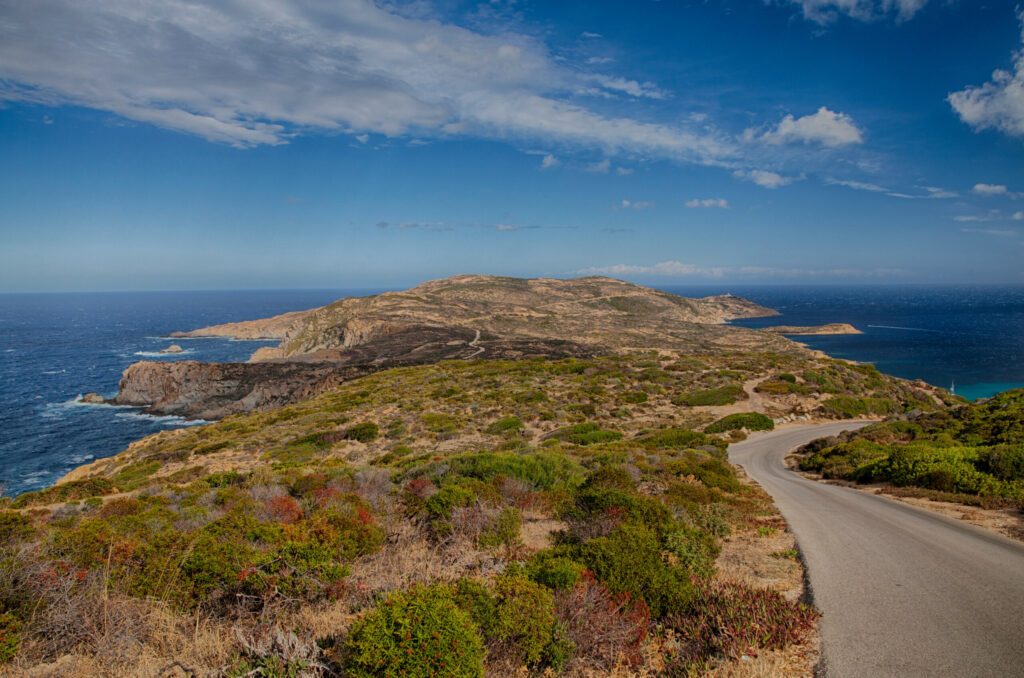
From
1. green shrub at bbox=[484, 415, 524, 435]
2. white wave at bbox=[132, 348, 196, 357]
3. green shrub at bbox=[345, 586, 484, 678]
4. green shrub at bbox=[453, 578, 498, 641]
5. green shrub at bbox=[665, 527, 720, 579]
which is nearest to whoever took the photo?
green shrub at bbox=[345, 586, 484, 678]

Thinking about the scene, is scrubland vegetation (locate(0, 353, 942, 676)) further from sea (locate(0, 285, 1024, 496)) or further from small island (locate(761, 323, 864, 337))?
small island (locate(761, 323, 864, 337))

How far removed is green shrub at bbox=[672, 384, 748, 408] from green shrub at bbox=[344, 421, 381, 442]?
70.9ft

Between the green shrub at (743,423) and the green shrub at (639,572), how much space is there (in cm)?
2405

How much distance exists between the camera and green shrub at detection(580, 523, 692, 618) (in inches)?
239

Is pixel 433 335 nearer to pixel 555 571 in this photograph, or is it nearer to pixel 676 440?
pixel 676 440

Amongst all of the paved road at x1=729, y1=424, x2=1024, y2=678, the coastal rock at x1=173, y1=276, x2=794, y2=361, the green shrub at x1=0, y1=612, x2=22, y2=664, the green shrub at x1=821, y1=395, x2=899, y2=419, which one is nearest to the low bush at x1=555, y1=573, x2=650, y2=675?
the paved road at x1=729, y1=424, x2=1024, y2=678

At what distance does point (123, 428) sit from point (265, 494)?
4936 centimetres

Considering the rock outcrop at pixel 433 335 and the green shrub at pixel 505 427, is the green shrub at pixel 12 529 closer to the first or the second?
the green shrub at pixel 505 427

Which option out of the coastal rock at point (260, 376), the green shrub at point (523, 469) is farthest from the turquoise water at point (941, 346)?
the green shrub at point (523, 469)

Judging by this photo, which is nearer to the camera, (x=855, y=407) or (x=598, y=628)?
(x=598, y=628)

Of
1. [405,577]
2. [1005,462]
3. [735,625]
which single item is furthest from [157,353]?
[1005,462]

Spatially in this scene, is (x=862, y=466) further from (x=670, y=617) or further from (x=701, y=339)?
(x=701, y=339)

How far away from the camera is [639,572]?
6285mm

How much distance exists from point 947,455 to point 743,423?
15.5 meters
